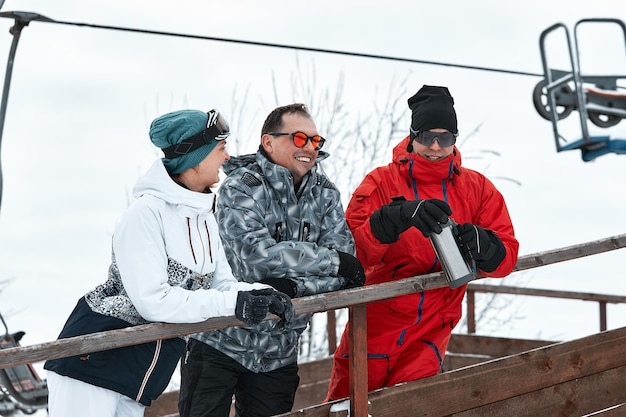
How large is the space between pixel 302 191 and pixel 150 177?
0.66 meters

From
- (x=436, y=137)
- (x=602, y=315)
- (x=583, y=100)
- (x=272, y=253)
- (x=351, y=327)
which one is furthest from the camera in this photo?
(x=583, y=100)

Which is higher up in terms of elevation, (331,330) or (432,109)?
(432,109)

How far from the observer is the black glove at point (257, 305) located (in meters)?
2.24

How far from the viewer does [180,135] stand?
236 centimetres

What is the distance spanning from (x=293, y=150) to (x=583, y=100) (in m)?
6.40

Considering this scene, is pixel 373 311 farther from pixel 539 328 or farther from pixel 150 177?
pixel 539 328

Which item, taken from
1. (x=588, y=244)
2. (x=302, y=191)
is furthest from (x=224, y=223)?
(x=588, y=244)

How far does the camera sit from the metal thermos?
2.88 m

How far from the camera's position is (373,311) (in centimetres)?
320

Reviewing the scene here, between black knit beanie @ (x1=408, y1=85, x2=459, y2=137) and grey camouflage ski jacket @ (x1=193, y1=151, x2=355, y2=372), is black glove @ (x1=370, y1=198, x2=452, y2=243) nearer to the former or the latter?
grey camouflage ski jacket @ (x1=193, y1=151, x2=355, y2=372)

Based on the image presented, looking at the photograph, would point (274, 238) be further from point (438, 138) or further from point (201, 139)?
point (438, 138)

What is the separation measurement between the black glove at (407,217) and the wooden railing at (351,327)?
6.7 inches

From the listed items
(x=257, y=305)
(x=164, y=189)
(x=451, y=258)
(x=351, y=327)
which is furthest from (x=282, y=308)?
(x=451, y=258)

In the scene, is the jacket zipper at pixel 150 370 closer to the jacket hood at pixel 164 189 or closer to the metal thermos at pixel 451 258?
the jacket hood at pixel 164 189
